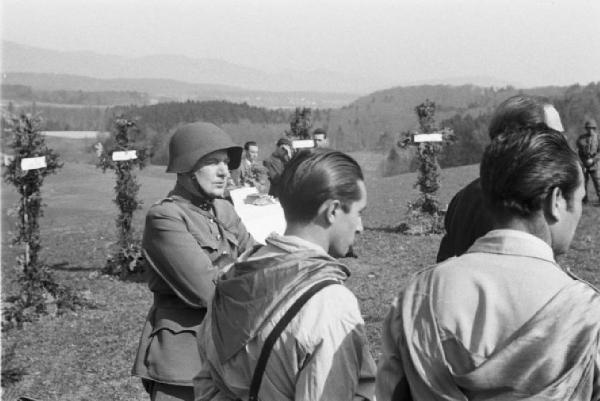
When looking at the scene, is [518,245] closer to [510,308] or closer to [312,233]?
[510,308]

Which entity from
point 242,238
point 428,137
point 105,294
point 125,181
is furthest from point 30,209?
point 428,137

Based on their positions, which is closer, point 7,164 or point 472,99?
point 7,164

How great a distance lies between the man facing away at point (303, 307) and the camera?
1.91 metres

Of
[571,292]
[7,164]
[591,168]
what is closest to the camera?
[571,292]

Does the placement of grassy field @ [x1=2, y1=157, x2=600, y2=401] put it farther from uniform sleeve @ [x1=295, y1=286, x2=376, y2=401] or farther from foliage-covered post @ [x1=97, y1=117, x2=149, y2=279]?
uniform sleeve @ [x1=295, y1=286, x2=376, y2=401]

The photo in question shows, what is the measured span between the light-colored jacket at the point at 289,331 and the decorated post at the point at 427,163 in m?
12.5

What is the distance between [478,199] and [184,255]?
1191mm

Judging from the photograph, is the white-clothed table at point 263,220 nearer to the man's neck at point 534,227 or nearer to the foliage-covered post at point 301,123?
the man's neck at point 534,227

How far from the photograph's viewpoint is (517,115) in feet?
9.98

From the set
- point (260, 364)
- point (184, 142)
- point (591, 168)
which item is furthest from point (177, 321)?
point (591, 168)

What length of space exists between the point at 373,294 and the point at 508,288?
807 cm

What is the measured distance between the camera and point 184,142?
3.21 meters

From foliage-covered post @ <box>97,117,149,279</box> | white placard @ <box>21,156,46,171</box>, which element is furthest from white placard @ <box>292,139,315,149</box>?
white placard @ <box>21,156,46,171</box>

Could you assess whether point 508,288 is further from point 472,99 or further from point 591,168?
point 472,99
